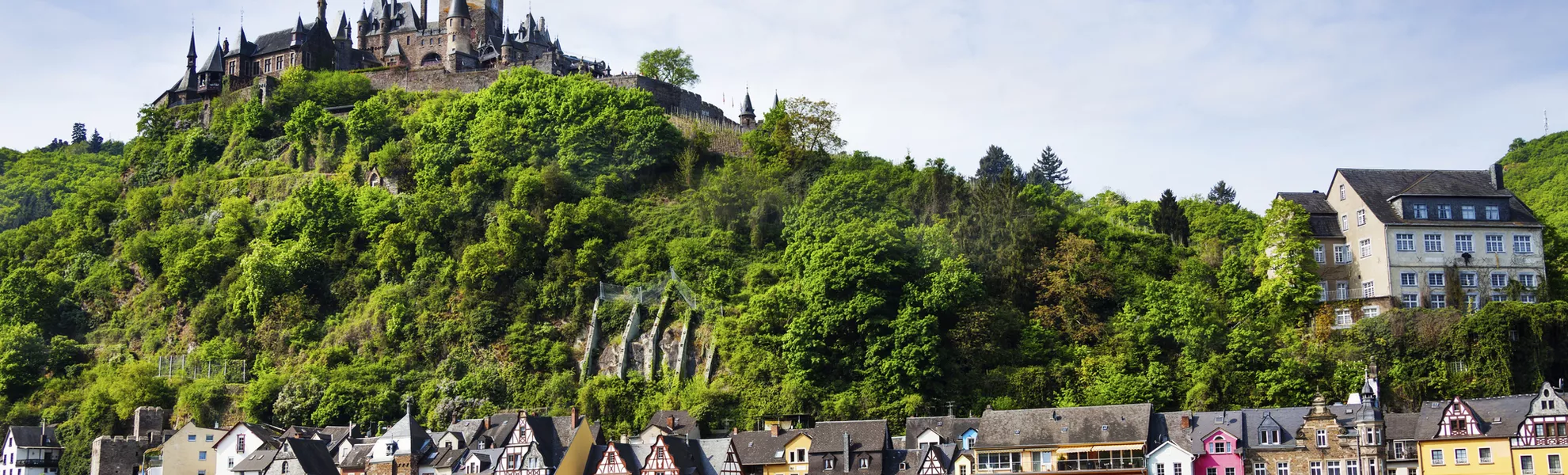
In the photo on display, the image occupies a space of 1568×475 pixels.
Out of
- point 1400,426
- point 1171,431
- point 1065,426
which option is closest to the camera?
point 1400,426

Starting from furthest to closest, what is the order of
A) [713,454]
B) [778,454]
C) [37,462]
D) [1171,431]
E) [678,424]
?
1. [37,462]
2. [678,424]
3. [713,454]
4. [778,454]
5. [1171,431]

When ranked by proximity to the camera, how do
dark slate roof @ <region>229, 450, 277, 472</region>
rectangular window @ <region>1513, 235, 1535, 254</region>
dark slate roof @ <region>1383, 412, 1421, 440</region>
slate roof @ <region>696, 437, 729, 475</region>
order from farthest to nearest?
rectangular window @ <region>1513, 235, 1535, 254</region> < dark slate roof @ <region>229, 450, 277, 472</region> < slate roof @ <region>696, 437, 729, 475</region> < dark slate roof @ <region>1383, 412, 1421, 440</region>

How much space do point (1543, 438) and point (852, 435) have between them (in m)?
20.7

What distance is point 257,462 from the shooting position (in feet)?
200

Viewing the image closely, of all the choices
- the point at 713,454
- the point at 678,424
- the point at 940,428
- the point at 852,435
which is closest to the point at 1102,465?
the point at 940,428

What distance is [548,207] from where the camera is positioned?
74625 millimetres

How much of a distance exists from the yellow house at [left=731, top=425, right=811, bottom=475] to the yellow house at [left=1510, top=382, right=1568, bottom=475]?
843 inches

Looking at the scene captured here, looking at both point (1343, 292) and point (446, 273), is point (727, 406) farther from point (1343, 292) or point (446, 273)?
point (1343, 292)

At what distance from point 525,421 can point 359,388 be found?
37.6ft

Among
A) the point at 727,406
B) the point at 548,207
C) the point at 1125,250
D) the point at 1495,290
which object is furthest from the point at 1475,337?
the point at 548,207

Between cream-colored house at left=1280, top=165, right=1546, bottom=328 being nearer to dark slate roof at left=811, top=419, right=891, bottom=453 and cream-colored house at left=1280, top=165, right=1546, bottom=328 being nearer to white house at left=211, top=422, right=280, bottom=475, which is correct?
dark slate roof at left=811, top=419, right=891, bottom=453

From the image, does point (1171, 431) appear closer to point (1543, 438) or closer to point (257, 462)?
point (1543, 438)

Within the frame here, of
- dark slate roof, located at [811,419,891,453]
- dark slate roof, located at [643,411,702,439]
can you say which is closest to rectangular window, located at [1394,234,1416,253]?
dark slate roof, located at [811,419,891,453]

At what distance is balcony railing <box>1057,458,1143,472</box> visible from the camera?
5256 centimetres
